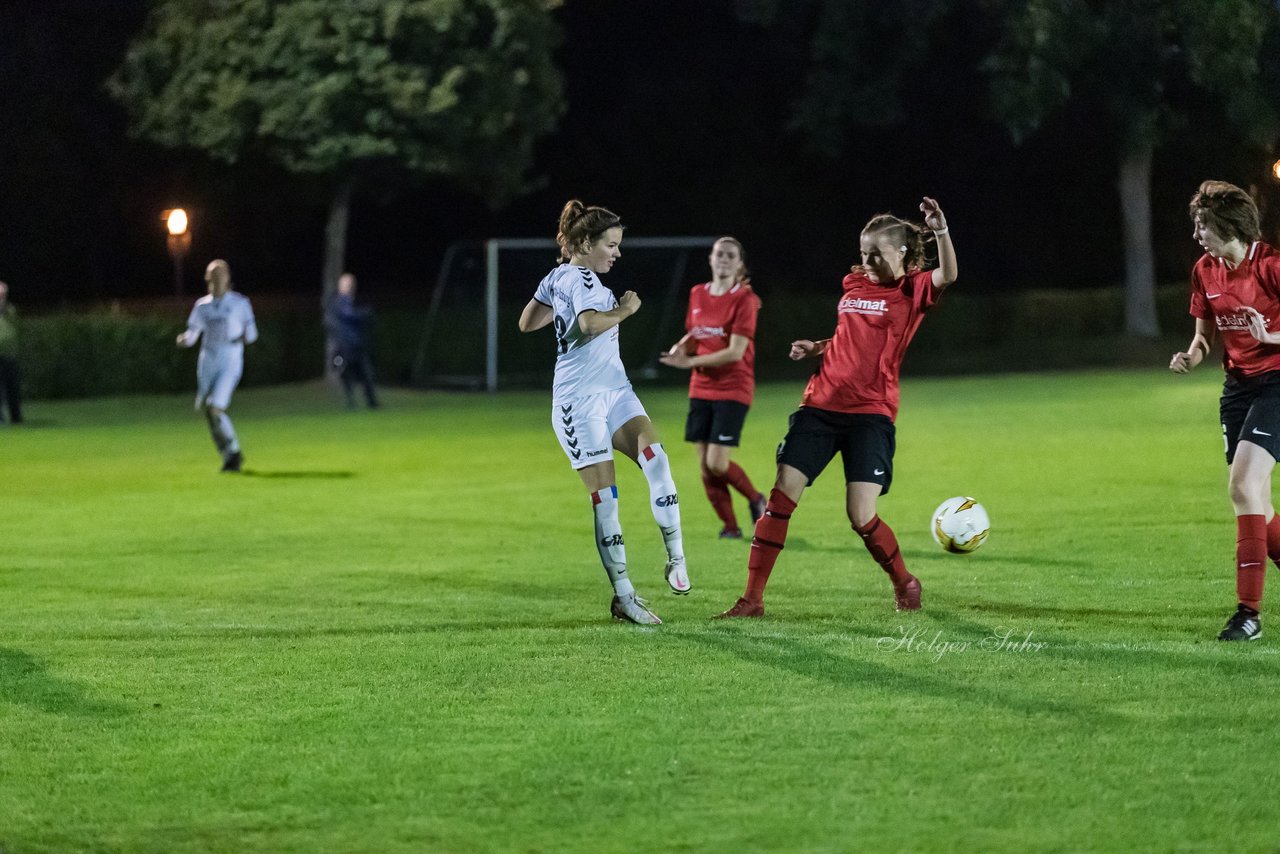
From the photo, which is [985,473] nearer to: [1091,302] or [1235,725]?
[1235,725]

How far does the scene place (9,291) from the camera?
3850 cm

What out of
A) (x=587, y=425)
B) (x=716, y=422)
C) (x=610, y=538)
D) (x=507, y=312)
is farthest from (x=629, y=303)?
(x=507, y=312)

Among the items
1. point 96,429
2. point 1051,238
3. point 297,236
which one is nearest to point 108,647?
point 96,429

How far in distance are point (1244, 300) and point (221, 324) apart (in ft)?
39.7

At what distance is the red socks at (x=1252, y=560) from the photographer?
322 inches

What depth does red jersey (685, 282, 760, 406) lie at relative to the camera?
12.3 meters

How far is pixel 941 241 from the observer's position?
26.8 feet

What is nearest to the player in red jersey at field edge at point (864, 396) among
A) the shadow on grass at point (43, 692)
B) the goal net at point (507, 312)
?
the shadow on grass at point (43, 692)

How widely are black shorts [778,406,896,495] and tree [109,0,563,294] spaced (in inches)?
964

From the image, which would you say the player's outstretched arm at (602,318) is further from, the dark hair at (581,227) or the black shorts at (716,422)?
the black shorts at (716,422)

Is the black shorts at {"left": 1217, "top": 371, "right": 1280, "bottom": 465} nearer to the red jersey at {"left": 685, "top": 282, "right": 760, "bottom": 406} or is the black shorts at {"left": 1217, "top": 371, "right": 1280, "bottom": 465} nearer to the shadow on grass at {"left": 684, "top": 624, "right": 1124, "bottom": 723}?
the shadow on grass at {"left": 684, "top": 624, "right": 1124, "bottom": 723}

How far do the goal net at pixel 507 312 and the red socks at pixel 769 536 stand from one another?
81.4ft

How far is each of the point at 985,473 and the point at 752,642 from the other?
8.80m

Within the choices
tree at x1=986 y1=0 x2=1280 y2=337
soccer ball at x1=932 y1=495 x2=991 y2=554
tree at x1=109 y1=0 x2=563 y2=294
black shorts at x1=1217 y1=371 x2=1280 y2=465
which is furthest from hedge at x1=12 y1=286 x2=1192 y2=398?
black shorts at x1=1217 y1=371 x2=1280 y2=465
